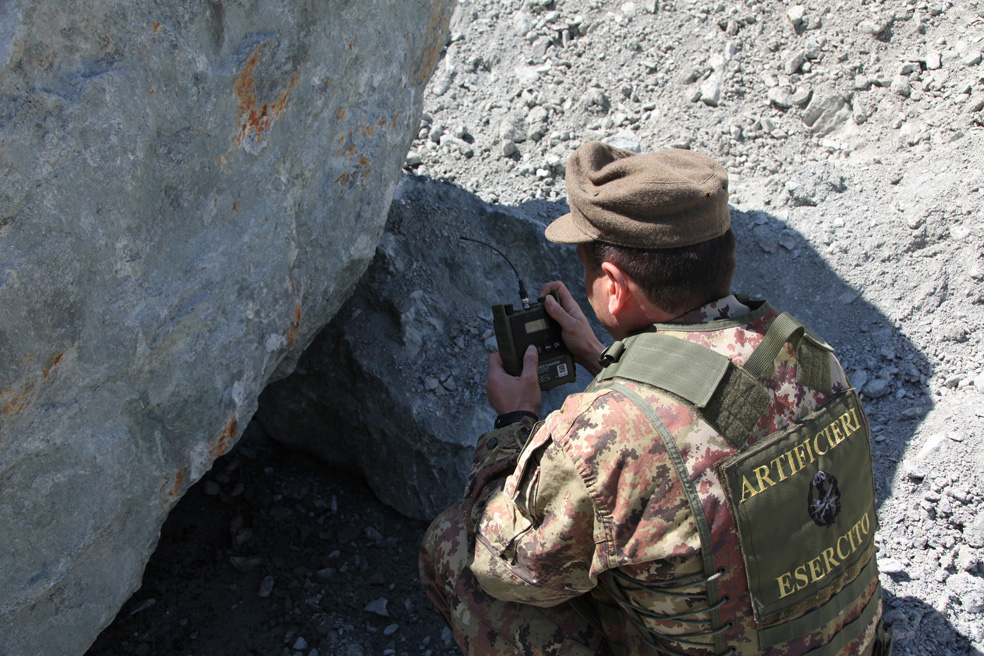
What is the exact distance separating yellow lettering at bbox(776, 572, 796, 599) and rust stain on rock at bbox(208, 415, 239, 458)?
144cm

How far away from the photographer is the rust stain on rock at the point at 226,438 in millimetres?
2094

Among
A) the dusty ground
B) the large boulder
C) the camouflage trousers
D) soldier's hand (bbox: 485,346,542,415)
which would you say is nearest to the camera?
the large boulder

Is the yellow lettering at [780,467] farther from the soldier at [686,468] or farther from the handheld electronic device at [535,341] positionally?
the handheld electronic device at [535,341]

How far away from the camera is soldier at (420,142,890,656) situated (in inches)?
62.3

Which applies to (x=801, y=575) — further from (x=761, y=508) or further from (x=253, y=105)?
(x=253, y=105)

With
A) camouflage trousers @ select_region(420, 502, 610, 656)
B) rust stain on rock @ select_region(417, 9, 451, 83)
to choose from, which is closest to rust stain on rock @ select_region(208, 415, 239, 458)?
camouflage trousers @ select_region(420, 502, 610, 656)

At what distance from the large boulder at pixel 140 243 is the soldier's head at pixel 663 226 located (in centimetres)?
83

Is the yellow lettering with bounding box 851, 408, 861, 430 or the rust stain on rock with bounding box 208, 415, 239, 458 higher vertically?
the yellow lettering with bounding box 851, 408, 861, 430

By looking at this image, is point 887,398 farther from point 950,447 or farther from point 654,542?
point 654,542

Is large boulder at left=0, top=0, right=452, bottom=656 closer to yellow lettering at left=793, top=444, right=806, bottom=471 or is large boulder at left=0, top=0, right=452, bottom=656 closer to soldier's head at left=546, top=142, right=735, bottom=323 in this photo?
soldier's head at left=546, top=142, right=735, bottom=323

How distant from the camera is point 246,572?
2.88 meters

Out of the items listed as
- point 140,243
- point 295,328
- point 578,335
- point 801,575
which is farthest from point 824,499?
point 140,243

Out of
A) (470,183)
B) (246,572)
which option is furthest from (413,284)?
(246,572)

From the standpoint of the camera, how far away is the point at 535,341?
2.29m
